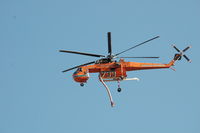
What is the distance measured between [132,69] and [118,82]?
273 cm

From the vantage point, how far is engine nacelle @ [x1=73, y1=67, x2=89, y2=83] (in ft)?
156

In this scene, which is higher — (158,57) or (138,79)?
(158,57)

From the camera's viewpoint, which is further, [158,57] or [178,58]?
[178,58]

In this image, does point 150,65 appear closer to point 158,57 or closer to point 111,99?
point 158,57

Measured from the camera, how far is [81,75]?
4756 cm

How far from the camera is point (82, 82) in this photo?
48062 millimetres

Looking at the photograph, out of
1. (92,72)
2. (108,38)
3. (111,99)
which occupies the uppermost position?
(108,38)

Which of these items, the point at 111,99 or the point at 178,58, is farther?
the point at 178,58

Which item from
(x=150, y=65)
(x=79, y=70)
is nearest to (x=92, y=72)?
(x=79, y=70)

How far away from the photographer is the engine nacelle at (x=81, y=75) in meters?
47.6

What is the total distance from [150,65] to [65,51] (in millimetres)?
11745

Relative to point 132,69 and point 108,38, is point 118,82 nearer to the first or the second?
point 132,69

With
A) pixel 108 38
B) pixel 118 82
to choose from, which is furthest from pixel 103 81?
pixel 108 38

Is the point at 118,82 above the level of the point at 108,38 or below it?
below
